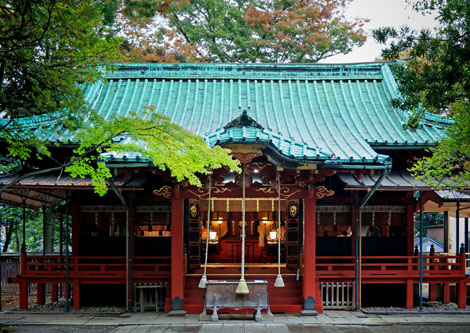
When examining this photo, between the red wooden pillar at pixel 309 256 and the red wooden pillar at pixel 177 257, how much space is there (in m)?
3.58

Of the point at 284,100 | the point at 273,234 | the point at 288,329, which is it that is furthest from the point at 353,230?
the point at 284,100

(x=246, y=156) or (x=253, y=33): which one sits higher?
(x=253, y=33)

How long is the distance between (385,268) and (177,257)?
21.2 ft

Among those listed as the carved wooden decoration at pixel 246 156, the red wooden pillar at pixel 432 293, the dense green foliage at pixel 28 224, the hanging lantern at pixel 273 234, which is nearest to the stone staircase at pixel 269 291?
the hanging lantern at pixel 273 234

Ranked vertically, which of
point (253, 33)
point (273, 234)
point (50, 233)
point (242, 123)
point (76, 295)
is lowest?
point (76, 295)

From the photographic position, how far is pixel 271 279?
47.9 feet

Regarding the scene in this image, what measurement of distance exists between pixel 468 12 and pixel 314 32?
2060 cm

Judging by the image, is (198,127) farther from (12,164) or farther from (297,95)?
(12,164)

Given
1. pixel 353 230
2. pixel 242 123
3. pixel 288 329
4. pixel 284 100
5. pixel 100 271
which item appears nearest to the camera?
pixel 288 329

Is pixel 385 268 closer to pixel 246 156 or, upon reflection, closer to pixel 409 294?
pixel 409 294

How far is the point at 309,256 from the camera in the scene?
43.4 feet

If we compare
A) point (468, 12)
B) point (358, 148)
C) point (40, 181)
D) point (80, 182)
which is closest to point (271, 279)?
point (358, 148)

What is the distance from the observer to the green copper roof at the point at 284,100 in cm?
1488

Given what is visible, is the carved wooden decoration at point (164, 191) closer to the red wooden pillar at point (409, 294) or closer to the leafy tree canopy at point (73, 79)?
the leafy tree canopy at point (73, 79)
